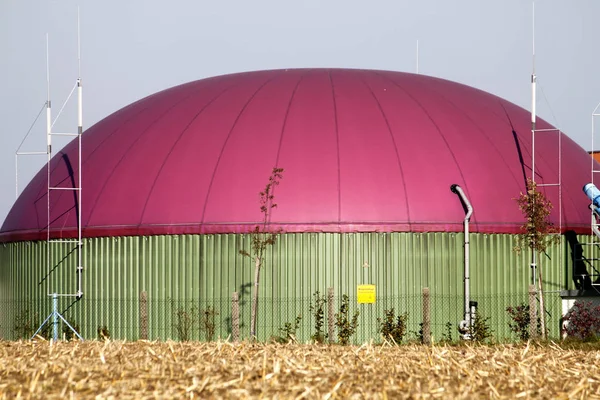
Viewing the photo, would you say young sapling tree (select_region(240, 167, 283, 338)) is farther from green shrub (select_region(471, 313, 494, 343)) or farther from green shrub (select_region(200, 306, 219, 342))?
green shrub (select_region(471, 313, 494, 343))

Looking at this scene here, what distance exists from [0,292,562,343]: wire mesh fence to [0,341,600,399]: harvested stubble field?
1480 centimetres

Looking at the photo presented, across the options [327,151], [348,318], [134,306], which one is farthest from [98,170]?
[348,318]

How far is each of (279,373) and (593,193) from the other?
24.0 m

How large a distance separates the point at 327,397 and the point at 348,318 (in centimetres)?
1951

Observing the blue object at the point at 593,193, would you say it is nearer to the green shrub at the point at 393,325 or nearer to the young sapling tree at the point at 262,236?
the green shrub at the point at 393,325

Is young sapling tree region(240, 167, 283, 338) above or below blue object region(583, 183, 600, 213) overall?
below

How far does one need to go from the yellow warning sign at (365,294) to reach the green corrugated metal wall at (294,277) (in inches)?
6.9

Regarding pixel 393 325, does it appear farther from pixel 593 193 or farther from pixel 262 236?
pixel 593 193

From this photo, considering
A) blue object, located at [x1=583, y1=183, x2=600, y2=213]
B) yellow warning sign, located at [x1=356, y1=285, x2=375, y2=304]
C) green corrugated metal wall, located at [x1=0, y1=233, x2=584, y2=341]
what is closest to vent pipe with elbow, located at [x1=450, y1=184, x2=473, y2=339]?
green corrugated metal wall, located at [x1=0, y1=233, x2=584, y2=341]

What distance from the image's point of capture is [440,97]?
35.6 meters

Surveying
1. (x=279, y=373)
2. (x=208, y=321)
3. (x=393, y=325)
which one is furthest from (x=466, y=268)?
(x=279, y=373)

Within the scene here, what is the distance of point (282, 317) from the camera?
30.0m

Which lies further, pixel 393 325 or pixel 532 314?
pixel 393 325

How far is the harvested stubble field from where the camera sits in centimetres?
1079
